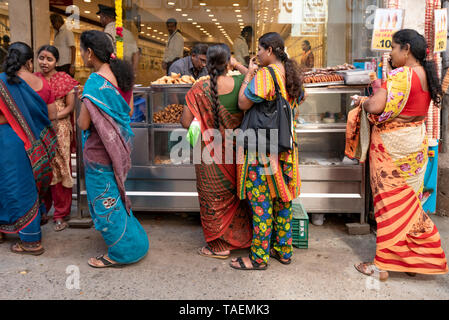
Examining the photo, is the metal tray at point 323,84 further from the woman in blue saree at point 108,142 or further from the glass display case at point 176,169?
the woman in blue saree at point 108,142

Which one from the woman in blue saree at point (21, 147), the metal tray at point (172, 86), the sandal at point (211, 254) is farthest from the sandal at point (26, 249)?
the metal tray at point (172, 86)

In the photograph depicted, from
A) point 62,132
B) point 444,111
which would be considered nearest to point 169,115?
point 62,132

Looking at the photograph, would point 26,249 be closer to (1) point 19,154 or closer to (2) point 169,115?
(1) point 19,154

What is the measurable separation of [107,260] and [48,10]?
6.56m

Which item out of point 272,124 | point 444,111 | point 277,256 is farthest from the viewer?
point 444,111

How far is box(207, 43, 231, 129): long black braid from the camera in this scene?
297 centimetres

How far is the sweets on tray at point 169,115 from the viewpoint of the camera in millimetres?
4070

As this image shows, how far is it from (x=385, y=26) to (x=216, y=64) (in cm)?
188

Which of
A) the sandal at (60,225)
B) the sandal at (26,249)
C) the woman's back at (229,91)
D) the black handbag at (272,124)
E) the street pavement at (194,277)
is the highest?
the woman's back at (229,91)

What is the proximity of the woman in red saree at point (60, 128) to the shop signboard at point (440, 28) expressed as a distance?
3.70 metres

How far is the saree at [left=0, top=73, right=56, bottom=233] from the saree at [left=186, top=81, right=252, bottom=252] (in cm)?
144

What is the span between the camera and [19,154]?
11.0 feet

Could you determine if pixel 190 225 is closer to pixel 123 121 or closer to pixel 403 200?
pixel 123 121

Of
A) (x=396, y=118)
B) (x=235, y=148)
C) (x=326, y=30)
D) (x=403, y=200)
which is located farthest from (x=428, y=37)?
(x=326, y=30)
